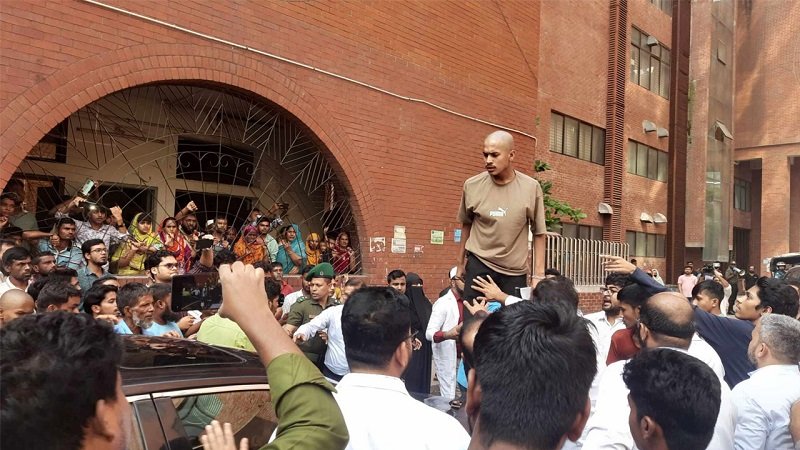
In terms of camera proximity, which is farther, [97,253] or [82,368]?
[97,253]

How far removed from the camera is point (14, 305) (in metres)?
4.02

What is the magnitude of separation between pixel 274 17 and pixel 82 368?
28.3 ft

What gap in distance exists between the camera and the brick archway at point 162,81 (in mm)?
6812

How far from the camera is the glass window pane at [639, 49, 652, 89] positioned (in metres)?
20.9

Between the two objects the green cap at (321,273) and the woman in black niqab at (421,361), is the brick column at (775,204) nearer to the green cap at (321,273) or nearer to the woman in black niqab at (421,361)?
the woman in black niqab at (421,361)

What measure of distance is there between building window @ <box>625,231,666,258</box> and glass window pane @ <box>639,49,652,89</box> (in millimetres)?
5058

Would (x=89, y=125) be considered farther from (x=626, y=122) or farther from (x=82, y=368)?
(x=626, y=122)

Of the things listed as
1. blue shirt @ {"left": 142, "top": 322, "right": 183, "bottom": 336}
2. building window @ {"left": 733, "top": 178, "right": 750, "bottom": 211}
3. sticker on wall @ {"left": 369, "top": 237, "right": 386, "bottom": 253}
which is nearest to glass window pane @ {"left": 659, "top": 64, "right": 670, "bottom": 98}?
building window @ {"left": 733, "top": 178, "right": 750, "bottom": 211}

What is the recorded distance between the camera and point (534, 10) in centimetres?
1386

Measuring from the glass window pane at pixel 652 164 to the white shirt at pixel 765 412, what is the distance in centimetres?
1964

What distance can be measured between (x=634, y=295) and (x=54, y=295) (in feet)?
13.1

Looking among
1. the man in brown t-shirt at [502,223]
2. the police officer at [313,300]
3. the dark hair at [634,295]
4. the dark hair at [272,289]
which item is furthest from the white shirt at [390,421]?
the police officer at [313,300]

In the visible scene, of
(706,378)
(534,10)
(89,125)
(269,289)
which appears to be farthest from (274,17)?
(706,378)

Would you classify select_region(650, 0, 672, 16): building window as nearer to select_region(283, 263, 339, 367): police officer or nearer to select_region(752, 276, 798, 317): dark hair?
select_region(752, 276, 798, 317): dark hair
